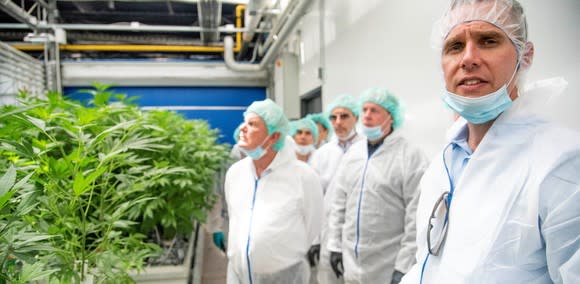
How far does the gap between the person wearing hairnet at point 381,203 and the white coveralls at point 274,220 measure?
0.21 m

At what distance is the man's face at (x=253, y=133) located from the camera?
179 cm

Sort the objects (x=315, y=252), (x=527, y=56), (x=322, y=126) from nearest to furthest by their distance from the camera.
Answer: (x=527, y=56), (x=315, y=252), (x=322, y=126)

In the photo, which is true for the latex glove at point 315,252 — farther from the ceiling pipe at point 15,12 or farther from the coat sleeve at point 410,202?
the ceiling pipe at point 15,12

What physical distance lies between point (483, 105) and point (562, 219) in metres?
0.29

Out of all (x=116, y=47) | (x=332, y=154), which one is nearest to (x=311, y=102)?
(x=332, y=154)

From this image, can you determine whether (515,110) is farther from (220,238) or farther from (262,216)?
(220,238)

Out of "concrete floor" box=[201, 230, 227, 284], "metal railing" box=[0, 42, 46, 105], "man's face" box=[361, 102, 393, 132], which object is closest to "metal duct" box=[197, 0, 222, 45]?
"metal railing" box=[0, 42, 46, 105]

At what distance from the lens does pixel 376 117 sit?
6.30 ft

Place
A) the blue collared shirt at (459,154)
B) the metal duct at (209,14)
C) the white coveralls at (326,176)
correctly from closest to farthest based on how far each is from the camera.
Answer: the blue collared shirt at (459,154), the white coveralls at (326,176), the metal duct at (209,14)

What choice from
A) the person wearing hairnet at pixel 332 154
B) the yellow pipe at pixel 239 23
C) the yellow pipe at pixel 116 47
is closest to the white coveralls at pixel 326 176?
the person wearing hairnet at pixel 332 154

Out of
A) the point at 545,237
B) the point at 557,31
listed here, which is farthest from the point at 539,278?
the point at 557,31

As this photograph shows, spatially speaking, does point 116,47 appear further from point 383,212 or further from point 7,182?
point 7,182

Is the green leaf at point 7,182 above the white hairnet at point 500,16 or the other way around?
the other way around

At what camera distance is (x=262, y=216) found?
5.43ft
